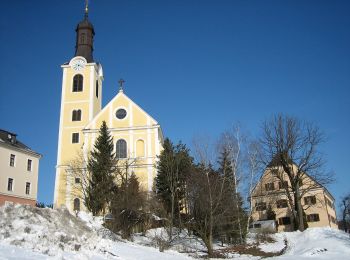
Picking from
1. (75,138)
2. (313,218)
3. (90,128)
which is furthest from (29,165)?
(313,218)

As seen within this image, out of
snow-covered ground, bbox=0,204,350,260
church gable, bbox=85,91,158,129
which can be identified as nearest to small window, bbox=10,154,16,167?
church gable, bbox=85,91,158,129

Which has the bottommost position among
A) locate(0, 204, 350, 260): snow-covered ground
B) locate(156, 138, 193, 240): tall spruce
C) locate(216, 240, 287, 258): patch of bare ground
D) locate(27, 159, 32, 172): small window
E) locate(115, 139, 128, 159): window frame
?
locate(216, 240, 287, 258): patch of bare ground

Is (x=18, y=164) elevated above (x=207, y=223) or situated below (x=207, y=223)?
above

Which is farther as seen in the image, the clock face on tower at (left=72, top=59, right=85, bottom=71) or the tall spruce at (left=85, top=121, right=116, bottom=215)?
the clock face on tower at (left=72, top=59, right=85, bottom=71)

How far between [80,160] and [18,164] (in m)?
6.87

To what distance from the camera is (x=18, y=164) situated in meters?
41.5

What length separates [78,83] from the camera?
170 feet

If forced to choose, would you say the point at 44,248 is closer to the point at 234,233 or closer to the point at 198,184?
the point at 198,184

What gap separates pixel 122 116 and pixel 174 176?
15.8 m

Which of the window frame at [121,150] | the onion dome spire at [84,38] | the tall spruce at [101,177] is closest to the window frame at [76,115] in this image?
the window frame at [121,150]

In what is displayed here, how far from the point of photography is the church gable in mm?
47219

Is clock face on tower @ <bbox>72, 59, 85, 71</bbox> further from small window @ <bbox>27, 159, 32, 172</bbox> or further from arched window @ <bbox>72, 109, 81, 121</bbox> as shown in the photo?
small window @ <bbox>27, 159, 32, 172</bbox>

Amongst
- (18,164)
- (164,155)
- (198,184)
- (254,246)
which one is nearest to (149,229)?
(198,184)

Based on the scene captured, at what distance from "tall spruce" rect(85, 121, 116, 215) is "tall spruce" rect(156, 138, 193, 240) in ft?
14.9
